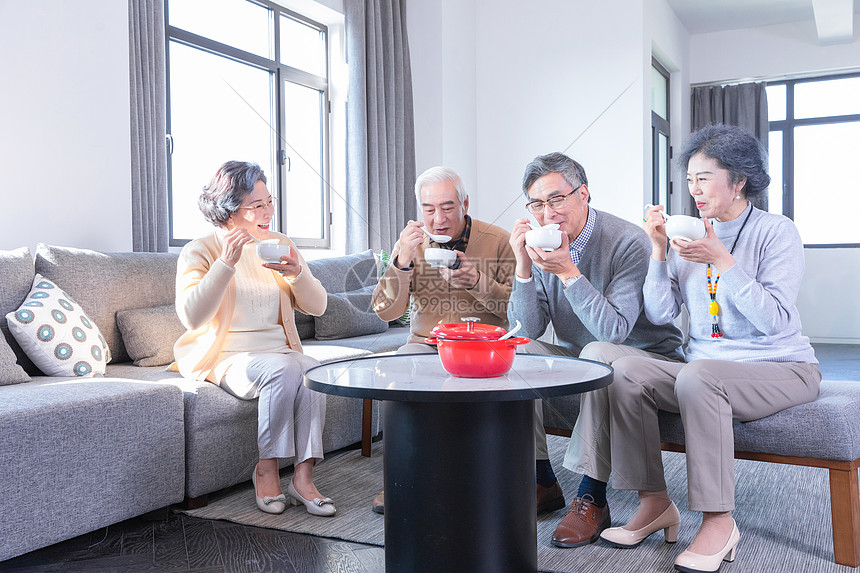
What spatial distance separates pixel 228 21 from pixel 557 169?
2.71 m

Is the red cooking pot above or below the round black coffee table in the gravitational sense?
above

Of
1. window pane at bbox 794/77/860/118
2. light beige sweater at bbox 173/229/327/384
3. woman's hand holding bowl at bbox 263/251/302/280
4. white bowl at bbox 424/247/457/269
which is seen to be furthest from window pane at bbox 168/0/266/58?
window pane at bbox 794/77/860/118

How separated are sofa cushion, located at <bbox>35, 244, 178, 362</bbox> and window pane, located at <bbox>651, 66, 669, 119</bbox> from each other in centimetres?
439

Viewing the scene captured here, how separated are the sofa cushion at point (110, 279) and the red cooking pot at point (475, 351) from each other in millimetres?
1486

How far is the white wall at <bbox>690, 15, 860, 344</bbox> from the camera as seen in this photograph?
660 centimetres

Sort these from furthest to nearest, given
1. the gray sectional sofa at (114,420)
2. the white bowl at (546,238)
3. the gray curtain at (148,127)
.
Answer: the gray curtain at (148,127) < the white bowl at (546,238) < the gray sectional sofa at (114,420)

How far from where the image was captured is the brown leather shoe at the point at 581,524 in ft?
6.16

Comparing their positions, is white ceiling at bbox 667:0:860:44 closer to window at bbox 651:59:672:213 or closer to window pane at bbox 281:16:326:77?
window at bbox 651:59:672:213

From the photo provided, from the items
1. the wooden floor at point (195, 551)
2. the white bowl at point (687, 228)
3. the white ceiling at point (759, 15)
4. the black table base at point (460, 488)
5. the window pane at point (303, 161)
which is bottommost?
the wooden floor at point (195, 551)

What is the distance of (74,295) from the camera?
2.48m

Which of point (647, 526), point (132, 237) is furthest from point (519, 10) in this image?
point (647, 526)

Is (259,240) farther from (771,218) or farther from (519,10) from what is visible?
(519,10)

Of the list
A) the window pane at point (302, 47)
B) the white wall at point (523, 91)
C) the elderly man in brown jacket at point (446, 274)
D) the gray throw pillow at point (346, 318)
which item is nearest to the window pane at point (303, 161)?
the window pane at point (302, 47)

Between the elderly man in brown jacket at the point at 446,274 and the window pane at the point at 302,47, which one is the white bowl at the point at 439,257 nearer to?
the elderly man in brown jacket at the point at 446,274
